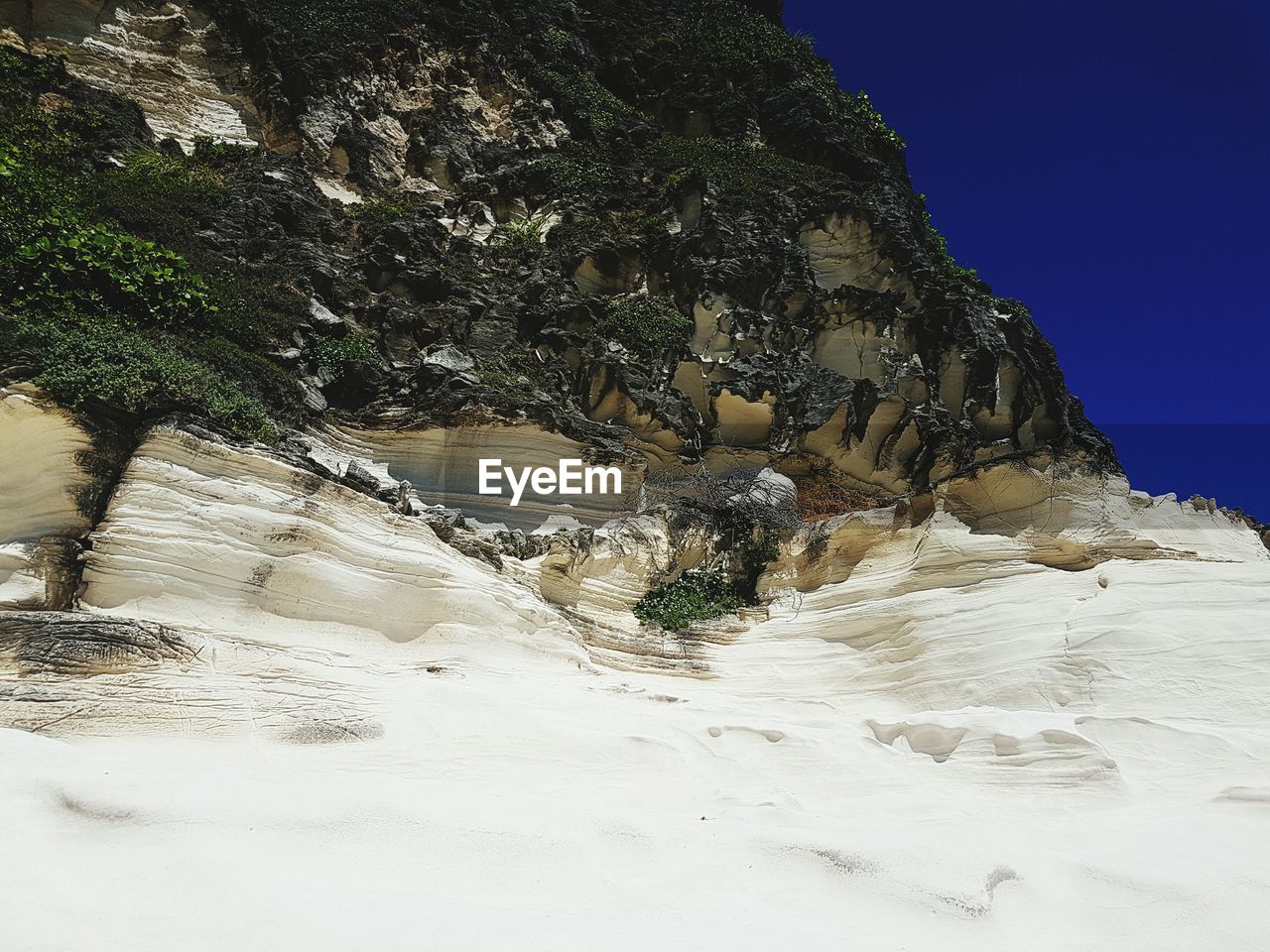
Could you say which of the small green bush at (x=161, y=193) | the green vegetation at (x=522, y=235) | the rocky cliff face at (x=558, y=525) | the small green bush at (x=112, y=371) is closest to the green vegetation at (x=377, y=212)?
the rocky cliff face at (x=558, y=525)

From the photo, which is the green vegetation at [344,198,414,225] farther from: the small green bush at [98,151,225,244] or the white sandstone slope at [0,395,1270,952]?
the white sandstone slope at [0,395,1270,952]

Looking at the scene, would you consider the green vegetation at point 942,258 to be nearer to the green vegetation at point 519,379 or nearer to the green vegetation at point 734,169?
the green vegetation at point 734,169

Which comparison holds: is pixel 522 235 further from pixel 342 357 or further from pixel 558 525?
pixel 558 525

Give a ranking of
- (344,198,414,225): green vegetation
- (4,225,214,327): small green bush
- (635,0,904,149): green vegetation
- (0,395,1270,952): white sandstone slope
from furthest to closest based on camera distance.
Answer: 1. (635,0,904,149): green vegetation
2. (344,198,414,225): green vegetation
3. (4,225,214,327): small green bush
4. (0,395,1270,952): white sandstone slope

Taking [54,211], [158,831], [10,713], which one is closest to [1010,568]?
[158,831]

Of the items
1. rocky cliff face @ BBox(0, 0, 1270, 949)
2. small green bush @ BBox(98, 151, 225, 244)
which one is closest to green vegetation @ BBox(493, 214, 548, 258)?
rocky cliff face @ BBox(0, 0, 1270, 949)

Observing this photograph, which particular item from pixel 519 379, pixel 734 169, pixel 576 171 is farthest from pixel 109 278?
pixel 734 169

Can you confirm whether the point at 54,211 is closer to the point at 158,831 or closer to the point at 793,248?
the point at 158,831
